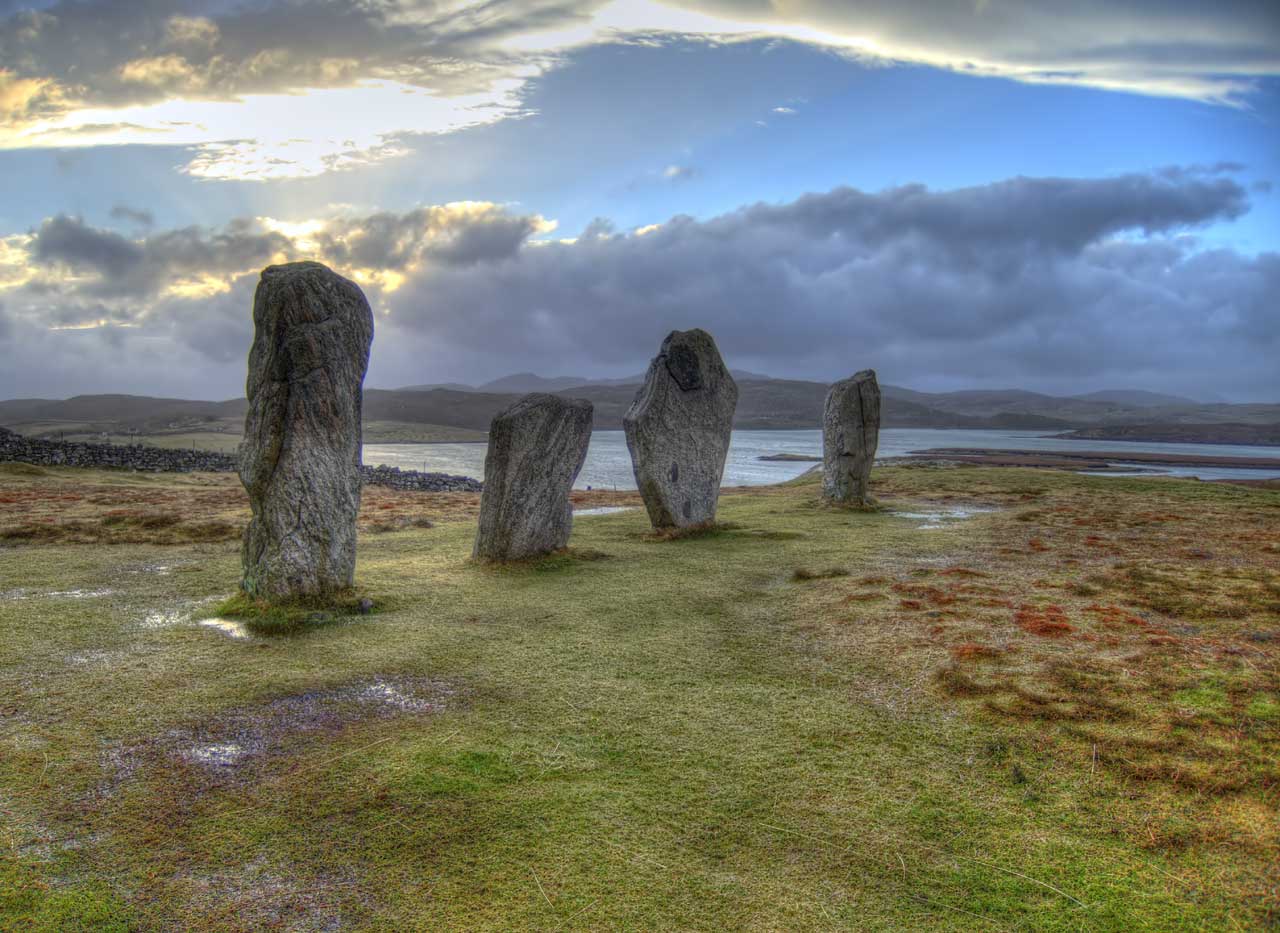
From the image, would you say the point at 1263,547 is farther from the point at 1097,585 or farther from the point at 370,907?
the point at 370,907

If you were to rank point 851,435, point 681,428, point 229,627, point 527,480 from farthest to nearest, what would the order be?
1. point 851,435
2. point 681,428
3. point 527,480
4. point 229,627

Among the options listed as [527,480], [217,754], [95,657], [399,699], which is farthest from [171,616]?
[527,480]

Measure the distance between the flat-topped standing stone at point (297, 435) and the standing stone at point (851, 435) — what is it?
1428 cm

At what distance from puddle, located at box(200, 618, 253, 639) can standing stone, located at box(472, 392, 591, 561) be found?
14.6 feet

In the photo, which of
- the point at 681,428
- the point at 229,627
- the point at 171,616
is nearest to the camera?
the point at 229,627

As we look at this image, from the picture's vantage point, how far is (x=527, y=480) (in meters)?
12.5

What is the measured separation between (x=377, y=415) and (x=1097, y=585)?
150m

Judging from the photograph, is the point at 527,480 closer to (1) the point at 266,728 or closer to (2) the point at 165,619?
(2) the point at 165,619

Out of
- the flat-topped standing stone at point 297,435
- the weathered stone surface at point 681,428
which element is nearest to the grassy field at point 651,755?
the flat-topped standing stone at point 297,435

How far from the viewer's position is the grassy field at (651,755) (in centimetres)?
382

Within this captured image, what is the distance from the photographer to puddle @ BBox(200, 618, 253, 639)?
8168 millimetres

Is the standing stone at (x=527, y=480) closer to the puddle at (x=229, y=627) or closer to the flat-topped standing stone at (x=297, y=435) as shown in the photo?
the flat-topped standing stone at (x=297, y=435)

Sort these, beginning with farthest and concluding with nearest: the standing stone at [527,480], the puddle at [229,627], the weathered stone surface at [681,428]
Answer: the weathered stone surface at [681,428] < the standing stone at [527,480] < the puddle at [229,627]

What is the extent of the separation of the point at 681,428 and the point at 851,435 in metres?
6.83
